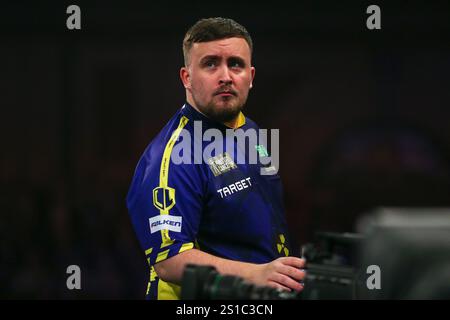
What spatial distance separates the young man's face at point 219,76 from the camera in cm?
281

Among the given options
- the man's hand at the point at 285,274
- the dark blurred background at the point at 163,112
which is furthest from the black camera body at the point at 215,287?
the dark blurred background at the point at 163,112

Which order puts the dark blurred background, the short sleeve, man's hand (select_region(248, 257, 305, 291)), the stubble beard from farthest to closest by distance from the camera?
the dark blurred background, the stubble beard, the short sleeve, man's hand (select_region(248, 257, 305, 291))

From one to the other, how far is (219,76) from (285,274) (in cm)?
88

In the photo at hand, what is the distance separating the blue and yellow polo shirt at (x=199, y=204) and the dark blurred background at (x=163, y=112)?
4.25 meters

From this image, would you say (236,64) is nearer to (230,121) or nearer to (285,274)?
(230,121)

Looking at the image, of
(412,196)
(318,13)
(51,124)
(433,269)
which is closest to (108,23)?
(51,124)

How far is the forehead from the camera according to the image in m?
2.81

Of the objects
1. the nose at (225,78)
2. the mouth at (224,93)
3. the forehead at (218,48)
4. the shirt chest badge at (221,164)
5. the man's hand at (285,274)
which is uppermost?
the forehead at (218,48)

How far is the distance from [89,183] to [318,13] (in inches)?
118

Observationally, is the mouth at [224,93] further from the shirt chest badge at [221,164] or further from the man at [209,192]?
the shirt chest badge at [221,164]

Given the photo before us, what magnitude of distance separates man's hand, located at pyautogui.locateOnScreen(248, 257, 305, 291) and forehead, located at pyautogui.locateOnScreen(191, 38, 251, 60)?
2.99ft

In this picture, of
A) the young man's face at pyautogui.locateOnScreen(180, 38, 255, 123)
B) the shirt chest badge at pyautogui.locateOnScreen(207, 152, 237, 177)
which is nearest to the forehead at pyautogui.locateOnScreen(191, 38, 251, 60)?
the young man's face at pyautogui.locateOnScreen(180, 38, 255, 123)

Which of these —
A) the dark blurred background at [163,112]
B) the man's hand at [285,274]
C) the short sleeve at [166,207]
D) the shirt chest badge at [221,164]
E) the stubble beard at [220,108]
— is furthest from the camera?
the dark blurred background at [163,112]

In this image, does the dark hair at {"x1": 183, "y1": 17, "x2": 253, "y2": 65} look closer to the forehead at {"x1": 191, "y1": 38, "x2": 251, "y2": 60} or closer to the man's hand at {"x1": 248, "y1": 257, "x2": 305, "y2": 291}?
the forehead at {"x1": 191, "y1": 38, "x2": 251, "y2": 60}
